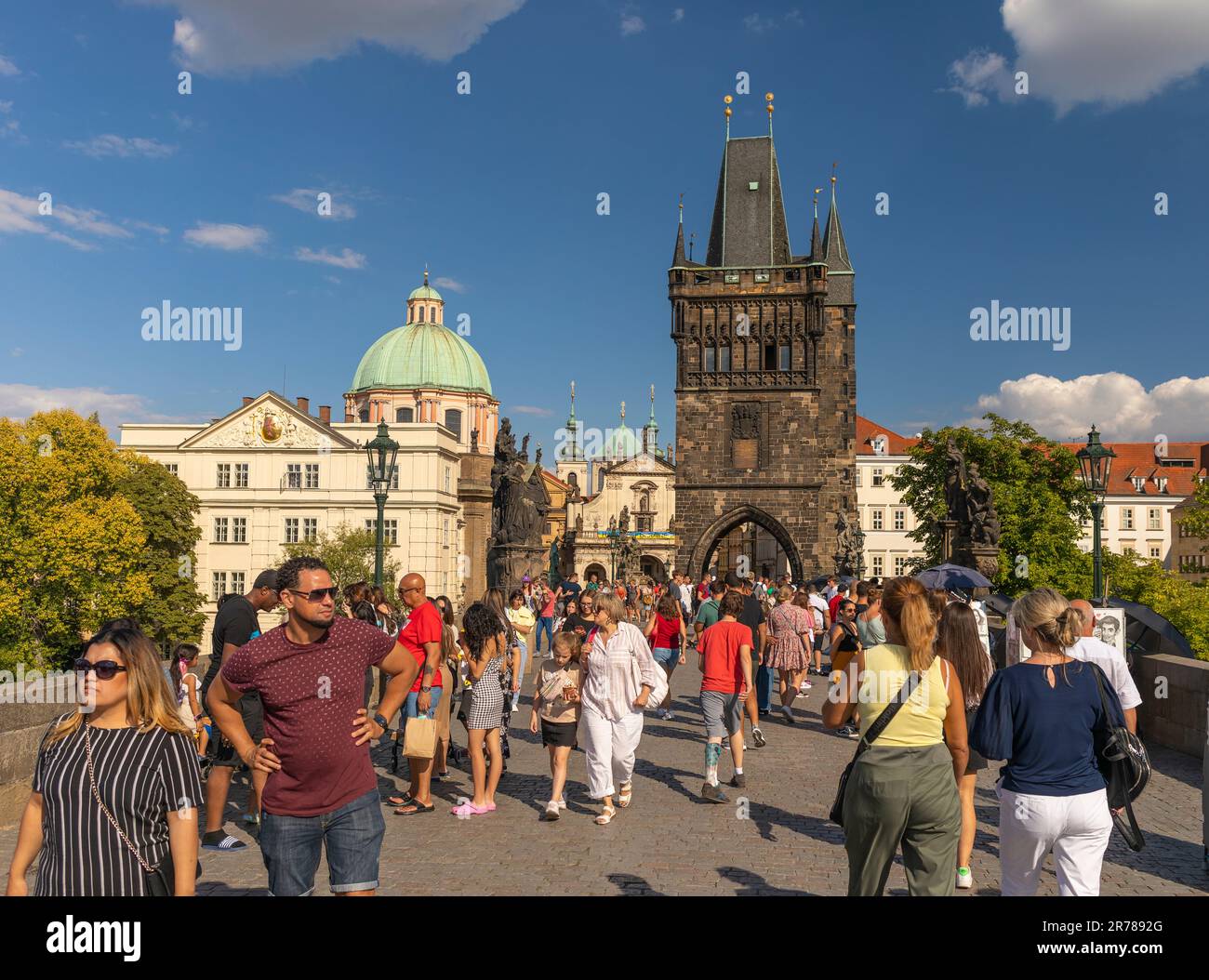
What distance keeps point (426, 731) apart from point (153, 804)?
4.37 metres

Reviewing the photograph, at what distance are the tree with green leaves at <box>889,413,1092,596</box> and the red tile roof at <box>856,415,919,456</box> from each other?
29145 millimetres

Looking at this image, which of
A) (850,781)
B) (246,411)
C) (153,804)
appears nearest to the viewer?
(153,804)

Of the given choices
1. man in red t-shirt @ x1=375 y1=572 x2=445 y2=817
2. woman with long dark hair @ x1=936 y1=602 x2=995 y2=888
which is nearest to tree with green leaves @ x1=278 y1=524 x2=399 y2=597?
man in red t-shirt @ x1=375 y1=572 x2=445 y2=817

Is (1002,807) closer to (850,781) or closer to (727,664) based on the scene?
(850,781)

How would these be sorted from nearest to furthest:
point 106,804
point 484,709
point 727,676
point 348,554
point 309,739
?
point 106,804, point 309,739, point 484,709, point 727,676, point 348,554

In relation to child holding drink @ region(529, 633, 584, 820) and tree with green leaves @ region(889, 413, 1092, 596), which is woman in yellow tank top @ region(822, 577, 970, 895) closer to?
child holding drink @ region(529, 633, 584, 820)

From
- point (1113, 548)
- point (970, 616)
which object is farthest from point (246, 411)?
point (1113, 548)

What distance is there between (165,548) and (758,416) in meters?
26.5

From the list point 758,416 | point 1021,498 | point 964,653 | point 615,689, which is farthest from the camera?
point 758,416

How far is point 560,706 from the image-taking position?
8117 mm

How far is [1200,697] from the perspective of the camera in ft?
32.4

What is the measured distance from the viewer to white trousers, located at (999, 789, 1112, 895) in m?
4.07

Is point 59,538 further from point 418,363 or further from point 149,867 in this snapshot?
point 418,363

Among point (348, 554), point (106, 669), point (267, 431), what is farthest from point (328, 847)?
point (267, 431)
